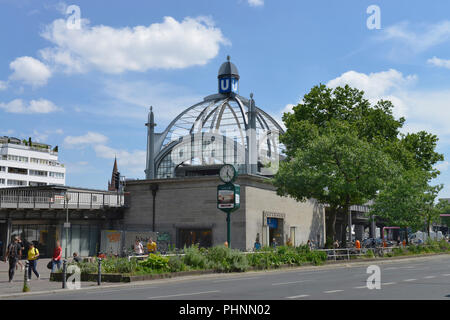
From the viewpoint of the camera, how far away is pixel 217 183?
44594 millimetres

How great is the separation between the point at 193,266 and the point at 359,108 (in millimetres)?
30919

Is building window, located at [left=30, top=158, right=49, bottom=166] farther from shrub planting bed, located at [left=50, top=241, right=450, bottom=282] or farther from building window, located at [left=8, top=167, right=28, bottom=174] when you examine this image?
shrub planting bed, located at [left=50, top=241, right=450, bottom=282]

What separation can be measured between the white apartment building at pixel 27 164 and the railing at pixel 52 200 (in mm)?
60053

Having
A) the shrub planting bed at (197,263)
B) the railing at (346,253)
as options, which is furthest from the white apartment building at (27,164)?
the shrub planting bed at (197,263)

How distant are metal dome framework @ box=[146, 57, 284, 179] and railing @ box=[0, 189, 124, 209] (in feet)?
62.2

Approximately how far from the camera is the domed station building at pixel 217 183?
145ft

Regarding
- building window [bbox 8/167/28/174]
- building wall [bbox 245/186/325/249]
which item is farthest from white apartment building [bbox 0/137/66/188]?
building wall [bbox 245/186/325/249]

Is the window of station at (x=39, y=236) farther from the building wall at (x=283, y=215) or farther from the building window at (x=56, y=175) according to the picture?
the building window at (x=56, y=175)

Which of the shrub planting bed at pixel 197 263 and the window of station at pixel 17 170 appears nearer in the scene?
the shrub planting bed at pixel 197 263

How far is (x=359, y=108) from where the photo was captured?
167ft

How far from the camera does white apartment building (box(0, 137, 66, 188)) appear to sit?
348ft

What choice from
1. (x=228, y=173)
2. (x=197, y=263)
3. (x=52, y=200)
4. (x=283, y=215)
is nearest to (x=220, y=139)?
(x=283, y=215)
